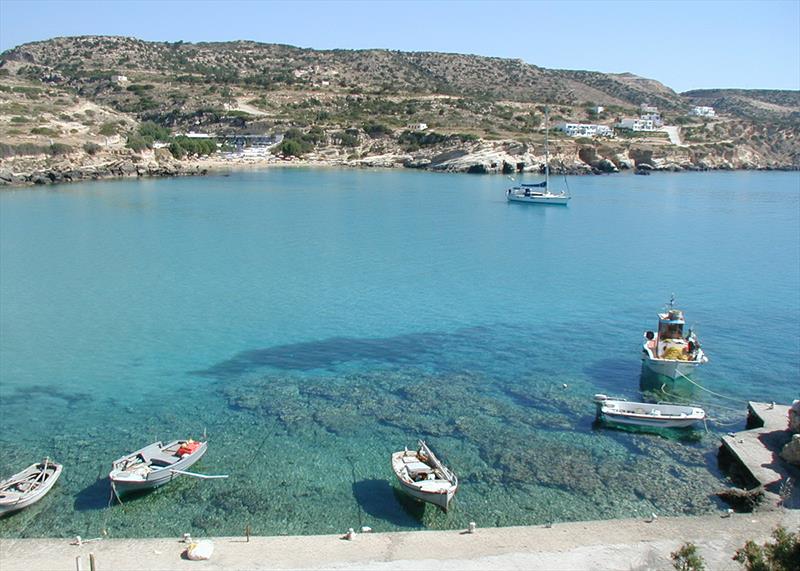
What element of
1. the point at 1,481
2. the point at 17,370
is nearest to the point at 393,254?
the point at 17,370

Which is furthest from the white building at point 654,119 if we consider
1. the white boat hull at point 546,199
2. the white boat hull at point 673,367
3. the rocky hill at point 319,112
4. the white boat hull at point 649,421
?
the white boat hull at point 649,421

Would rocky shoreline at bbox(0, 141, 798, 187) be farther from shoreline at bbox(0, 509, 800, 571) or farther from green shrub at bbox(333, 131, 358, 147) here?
shoreline at bbox(0, 509, 800, 571)

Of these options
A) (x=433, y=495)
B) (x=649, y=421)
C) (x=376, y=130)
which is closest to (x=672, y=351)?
(x=649, y=421)

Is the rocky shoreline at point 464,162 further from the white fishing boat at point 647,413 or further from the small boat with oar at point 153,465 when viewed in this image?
the white fishing boat at point 647,413

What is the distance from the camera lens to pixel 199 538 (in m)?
14.9

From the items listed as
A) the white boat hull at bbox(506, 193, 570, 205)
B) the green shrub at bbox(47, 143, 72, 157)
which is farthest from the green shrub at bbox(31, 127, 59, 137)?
the white boat hull at bbox(506, 193, 570, 205)

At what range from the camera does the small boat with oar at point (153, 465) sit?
53.2 feet

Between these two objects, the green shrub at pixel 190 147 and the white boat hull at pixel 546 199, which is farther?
the green shrub at pixel 190 147

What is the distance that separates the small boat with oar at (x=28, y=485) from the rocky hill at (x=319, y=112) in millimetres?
79541

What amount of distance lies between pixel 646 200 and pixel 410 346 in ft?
206

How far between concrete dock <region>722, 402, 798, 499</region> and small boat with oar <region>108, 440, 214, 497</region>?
547 inches

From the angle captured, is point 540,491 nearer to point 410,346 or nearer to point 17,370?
point 410,346

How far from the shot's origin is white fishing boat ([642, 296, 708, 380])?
23.0 m

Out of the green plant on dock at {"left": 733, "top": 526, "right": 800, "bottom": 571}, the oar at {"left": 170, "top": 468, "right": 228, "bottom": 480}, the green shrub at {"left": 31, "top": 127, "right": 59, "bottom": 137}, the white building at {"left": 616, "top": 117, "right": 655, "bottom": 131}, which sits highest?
the white building at {"left": 616, "top": 117, "right": 655, "bottom": 131}
